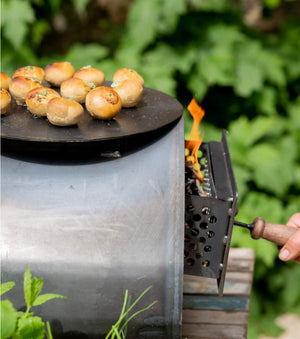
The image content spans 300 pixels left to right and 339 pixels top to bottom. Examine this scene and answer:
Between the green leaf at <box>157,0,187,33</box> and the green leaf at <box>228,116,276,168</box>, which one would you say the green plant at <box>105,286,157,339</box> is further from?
the green leaf at <box>157,0,187,33</box>

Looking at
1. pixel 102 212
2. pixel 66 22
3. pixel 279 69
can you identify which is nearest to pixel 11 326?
pixel 102 212

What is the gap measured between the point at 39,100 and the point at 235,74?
223 centimetres

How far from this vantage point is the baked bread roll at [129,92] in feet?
4.73

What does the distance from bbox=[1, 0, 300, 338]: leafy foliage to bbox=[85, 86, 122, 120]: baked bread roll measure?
163cm

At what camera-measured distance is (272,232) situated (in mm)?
1568

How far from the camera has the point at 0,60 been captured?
3.07m

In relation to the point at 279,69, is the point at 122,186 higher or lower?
higher

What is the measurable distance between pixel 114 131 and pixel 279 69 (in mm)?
2428

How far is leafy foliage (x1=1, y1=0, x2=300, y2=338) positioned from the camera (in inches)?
119

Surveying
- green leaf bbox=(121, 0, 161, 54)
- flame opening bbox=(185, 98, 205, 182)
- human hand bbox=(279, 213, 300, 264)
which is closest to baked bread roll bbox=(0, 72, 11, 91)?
flame opening bbox=(185, 98, 205, 182)

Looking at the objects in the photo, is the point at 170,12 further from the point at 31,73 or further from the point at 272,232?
the point at 272,232

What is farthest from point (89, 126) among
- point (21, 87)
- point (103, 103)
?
point (21, 87)

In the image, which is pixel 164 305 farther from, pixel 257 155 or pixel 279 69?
pixel 279 69

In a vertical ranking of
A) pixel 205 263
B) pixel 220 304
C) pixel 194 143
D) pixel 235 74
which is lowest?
pixel 220 304
